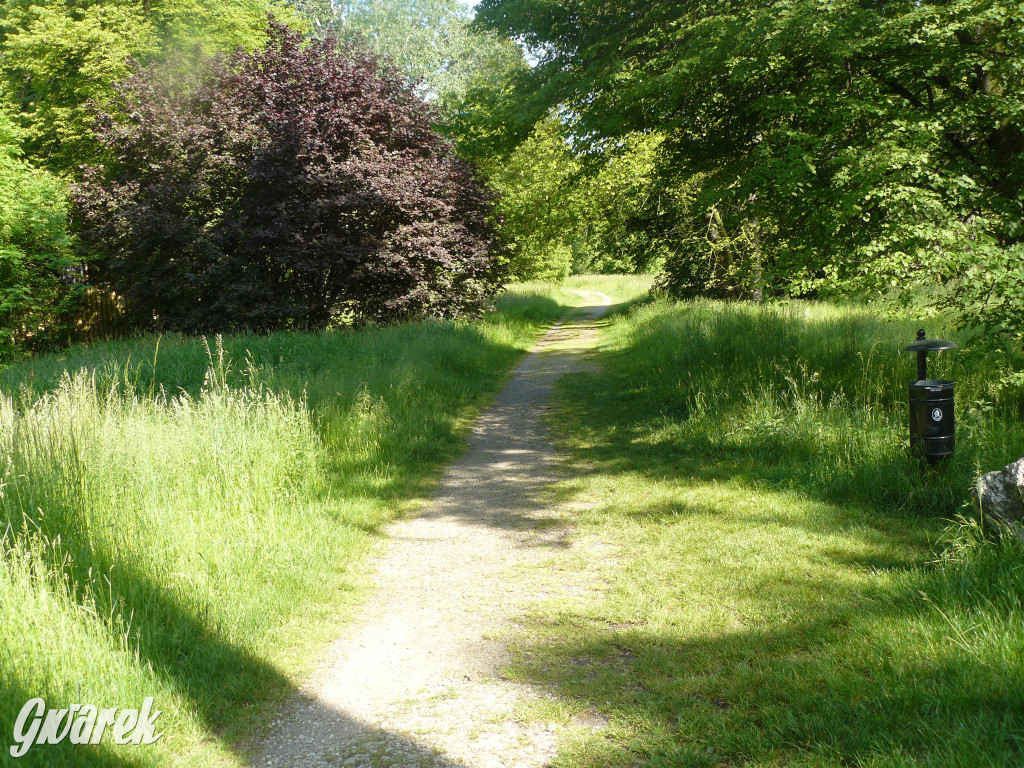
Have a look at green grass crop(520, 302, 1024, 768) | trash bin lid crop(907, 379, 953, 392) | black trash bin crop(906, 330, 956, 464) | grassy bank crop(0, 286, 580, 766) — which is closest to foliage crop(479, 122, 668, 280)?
green grass crop(520, 302, 1024, 768)

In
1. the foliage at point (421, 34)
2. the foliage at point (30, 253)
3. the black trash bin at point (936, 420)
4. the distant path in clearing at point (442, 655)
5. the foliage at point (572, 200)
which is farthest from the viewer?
the foliage at point (421, 34)

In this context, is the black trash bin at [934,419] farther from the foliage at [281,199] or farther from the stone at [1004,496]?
the foliage at [281,199]

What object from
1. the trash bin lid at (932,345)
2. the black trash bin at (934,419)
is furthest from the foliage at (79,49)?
the black trash bin at (934,419)

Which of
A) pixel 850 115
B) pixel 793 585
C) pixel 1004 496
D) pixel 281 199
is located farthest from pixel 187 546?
pixel 281 199

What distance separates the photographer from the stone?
14.0 feet

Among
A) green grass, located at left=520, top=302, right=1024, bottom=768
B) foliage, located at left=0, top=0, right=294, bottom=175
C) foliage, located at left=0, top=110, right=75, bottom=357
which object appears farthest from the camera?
foliage, located at left=0, top=0, right=294, bottom=175

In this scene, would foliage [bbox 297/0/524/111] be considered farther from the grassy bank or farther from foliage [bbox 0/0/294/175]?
the grassy bank

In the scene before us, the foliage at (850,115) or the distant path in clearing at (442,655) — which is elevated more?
the foliage at (850,115)

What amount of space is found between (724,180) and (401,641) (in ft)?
27.7

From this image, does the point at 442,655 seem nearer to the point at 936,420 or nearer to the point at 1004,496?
the point at 1004,496

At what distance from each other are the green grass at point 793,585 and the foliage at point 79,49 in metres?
21.5

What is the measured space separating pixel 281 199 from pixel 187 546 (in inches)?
541

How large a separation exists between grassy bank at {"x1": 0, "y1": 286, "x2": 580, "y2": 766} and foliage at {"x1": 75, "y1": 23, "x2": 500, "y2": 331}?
8.22m

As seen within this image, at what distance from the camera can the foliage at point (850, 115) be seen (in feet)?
24.2
